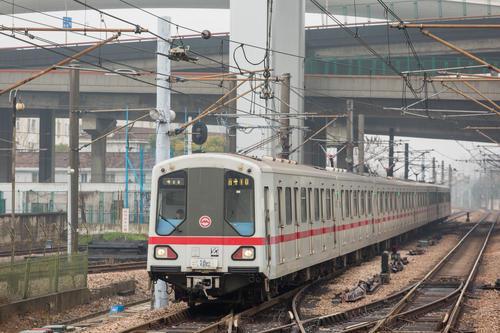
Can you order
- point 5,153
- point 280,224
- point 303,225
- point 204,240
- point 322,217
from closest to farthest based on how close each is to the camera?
point 204,240 → point 280,224 → point 303,225 → point 322,217 → point 5,153

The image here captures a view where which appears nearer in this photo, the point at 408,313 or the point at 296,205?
the point at 408,313

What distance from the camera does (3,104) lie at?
58.5 m

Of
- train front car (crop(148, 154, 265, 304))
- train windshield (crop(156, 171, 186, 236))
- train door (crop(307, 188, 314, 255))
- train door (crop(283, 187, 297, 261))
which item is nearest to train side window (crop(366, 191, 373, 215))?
train door (crop(307, 188, 314, 255))

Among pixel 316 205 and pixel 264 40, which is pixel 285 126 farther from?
pixel 264 40

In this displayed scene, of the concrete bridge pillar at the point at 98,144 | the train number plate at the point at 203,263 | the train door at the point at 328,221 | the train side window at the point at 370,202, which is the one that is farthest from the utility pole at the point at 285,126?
the concrete bridge pillar at the point at 98,144

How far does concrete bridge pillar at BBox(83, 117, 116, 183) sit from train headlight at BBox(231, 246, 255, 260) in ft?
148

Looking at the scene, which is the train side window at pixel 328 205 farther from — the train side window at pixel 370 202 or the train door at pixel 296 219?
the train side window at pixel 370 202

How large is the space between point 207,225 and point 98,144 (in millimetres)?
46788

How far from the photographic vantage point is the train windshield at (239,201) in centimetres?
1554

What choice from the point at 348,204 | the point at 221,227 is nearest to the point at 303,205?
the point at 221,227

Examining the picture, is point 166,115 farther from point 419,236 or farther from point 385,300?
point 419,236

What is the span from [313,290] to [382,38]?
44.9 meters

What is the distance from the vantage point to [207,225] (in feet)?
51.2

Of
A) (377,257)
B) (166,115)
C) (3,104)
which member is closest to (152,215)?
(166,115)
